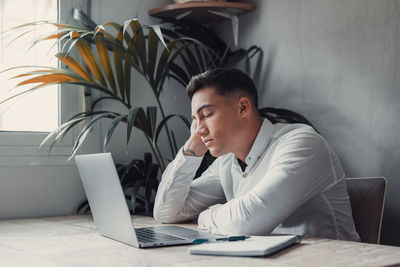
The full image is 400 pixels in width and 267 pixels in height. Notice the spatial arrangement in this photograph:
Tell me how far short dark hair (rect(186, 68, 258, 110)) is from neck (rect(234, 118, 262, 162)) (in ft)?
0.32

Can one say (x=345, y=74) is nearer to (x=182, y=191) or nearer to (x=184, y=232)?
(x=182, y=191)

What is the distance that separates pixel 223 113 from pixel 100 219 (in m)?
0.69

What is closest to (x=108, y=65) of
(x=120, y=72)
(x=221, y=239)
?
(x=120, y=72)

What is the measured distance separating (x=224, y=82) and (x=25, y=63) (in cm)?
120

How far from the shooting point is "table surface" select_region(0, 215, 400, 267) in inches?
46.9

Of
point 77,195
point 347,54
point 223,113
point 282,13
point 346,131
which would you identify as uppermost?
point 282,13

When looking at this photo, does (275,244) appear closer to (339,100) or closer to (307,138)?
(307,138)

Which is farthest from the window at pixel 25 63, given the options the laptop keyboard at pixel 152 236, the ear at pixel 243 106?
the laptop keyboard at pixel 152 236

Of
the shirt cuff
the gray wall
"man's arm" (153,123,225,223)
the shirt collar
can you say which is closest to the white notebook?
the shirt cuff

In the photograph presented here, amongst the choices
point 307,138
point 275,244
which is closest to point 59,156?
point 307,138

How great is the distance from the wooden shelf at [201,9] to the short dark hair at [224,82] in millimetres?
866

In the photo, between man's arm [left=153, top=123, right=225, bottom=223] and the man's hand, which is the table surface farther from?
the man's hand

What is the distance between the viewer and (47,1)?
2807mm

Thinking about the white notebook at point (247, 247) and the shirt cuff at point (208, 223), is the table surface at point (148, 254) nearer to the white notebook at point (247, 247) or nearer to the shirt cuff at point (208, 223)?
the white notebook at point (247, 247)
